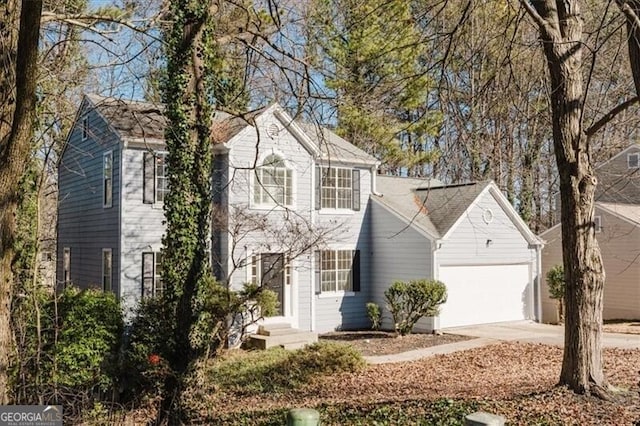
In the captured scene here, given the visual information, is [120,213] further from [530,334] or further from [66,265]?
[530,334]

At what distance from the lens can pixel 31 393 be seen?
7793 millimetres

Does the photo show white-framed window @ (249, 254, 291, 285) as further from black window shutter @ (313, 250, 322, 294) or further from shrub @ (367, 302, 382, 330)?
shrub @ (367, 302, 382, 330)

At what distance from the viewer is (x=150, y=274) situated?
1431 centimetres

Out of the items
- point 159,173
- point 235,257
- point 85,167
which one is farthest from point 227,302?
point 85,167

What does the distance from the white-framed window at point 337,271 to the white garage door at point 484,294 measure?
105 inches

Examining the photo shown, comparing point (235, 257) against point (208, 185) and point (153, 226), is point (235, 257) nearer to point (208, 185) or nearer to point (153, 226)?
point (153, 226)

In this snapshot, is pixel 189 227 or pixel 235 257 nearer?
pixel 189 227

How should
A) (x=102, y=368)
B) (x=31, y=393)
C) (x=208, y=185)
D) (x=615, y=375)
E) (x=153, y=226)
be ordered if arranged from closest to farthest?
(x=31, y=393)
(x=615, y=375)
(x=208, y=185)
(x=102, y=368)
(x=153, y=226)

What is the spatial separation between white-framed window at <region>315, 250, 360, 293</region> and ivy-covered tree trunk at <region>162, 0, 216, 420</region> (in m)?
7.09

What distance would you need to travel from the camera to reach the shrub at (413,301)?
15367 mm

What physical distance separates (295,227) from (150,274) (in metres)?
3.91

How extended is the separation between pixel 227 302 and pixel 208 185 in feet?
14.1

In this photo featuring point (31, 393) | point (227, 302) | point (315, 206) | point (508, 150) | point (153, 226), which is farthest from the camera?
point (508, 150)

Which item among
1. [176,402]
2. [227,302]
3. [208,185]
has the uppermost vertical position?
[208,185]
